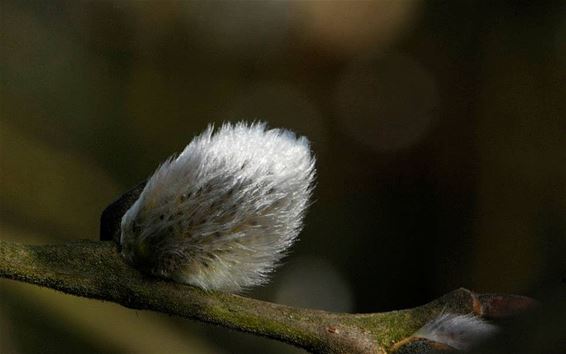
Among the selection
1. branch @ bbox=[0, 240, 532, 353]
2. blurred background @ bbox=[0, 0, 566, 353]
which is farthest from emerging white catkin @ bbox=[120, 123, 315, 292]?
blurred background @ bbox=[0, 0, 566, 353]

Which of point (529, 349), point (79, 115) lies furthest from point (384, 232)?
point (529, 349)

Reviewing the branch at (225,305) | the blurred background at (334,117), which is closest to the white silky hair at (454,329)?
the branch at (225,305)

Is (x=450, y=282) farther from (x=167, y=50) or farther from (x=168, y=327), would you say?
(x=167, y=50)

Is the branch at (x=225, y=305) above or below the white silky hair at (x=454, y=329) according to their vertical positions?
below

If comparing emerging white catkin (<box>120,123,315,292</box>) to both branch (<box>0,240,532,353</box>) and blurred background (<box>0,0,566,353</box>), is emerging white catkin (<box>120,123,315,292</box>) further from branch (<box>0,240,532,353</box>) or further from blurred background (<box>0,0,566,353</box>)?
blurred background (<box>0,0,566,353</box>)

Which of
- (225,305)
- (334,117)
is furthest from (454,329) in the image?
(334,117)

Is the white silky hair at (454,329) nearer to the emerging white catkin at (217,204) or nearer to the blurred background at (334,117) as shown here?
the emerging white catkin at (217,204)

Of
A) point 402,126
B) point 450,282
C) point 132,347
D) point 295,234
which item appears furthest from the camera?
point 402,126
